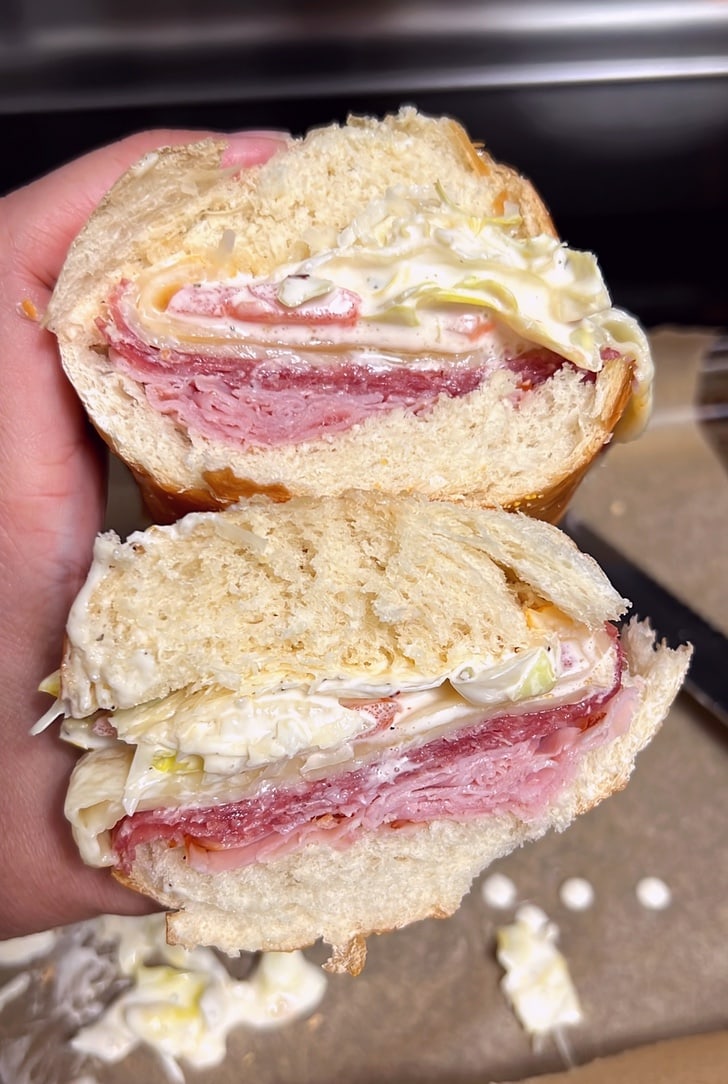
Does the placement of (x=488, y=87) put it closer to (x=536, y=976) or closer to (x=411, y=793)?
(x=411, y=793)

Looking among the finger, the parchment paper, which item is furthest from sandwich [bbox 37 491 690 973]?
the parchment paper

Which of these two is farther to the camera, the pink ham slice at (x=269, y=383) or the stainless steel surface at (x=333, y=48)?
the stainless steel surface at (x=333, y=48)

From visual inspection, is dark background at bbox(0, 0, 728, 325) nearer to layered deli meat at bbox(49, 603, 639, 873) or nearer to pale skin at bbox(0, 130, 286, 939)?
pale skin at bbox(0, 130, 286, 939)

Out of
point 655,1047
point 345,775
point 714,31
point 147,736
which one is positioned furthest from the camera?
point 714,31

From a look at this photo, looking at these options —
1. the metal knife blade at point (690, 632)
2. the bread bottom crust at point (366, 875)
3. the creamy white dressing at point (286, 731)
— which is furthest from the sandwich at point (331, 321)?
the metal knife blade at point (690, 632)

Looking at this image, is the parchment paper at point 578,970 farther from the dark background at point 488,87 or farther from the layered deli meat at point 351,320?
the dark background at point 488,87

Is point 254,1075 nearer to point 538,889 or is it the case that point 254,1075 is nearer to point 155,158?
point 538,889

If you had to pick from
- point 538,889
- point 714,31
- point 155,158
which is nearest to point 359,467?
point 155,158
